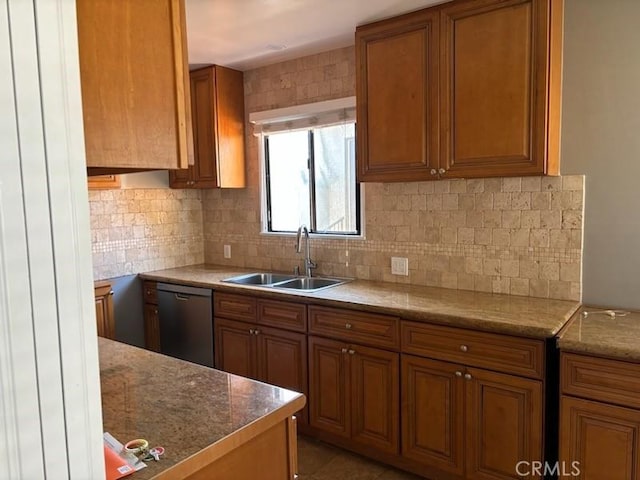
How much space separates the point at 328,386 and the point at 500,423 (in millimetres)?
976

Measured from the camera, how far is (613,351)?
6.12 ft

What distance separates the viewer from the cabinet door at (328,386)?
9.04 ft

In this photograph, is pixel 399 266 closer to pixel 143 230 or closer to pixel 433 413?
pixel 433 413

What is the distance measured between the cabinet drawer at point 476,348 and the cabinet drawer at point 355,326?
77 mm

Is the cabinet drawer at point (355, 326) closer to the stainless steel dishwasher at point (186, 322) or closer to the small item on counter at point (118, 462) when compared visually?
the stainless steel dishwasher at point (186, 322)

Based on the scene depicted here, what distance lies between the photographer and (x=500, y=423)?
2.23 m

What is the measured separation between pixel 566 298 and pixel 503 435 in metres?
0.81

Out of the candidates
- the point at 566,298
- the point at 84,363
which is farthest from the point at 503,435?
the point at 84,363

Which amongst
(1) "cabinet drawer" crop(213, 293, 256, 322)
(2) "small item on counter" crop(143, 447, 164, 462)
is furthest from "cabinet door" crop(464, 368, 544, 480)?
(2) "small item on counter" crop(143, 447, 164, 462)

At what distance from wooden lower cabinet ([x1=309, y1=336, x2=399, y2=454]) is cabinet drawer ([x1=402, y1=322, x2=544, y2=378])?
171mm


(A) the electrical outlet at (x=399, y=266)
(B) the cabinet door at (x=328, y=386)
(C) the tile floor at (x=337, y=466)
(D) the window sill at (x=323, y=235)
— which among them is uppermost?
(D) the window sill at (x=323, y=235)

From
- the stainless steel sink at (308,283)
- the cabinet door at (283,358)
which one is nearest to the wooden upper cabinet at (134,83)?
the cabinet door at (283,358)

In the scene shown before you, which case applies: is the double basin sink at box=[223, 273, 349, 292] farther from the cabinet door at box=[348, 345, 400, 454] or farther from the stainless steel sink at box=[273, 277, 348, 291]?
the cabinet door at box=[348, 345, 400, 454]

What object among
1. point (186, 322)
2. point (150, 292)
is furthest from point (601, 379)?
point (150, 292)
